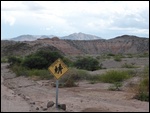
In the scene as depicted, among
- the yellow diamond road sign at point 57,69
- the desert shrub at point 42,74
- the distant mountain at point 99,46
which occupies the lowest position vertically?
the desert shrub at point 42,74

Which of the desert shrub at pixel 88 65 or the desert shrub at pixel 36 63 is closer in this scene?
the desert shrub at pixel 36 63

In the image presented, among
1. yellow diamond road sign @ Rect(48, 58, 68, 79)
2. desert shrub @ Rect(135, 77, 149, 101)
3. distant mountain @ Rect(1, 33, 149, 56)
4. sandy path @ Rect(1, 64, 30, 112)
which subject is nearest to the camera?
sandy path @ Rect(1, 64, 30, 112)

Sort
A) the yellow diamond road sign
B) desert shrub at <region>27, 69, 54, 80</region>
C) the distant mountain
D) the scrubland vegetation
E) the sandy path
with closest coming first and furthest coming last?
the sandy path
the yellow diamond road sign
the scrubland vegetation
desert shrub at <region>27, 69, 54, 80</region>
the distant mountain

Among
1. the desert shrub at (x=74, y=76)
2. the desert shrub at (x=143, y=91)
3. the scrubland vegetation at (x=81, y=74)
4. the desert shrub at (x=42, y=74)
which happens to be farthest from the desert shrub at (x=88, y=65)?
the desert shrub at (x=143, y=91)

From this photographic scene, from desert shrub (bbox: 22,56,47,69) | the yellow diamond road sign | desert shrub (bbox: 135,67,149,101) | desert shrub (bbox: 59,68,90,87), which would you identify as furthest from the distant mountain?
the yellow diamond road sign

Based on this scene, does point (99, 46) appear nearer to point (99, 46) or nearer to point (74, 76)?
point (99, 46)

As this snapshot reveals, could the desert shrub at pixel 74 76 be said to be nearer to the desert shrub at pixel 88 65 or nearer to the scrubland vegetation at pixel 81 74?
the scrubland vegetation at pixel 81 74

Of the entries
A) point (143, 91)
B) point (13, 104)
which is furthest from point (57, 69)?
point (143, 91)

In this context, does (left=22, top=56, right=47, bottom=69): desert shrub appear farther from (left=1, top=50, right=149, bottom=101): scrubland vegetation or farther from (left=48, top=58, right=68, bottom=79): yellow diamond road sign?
(left=48, top=58, right=68, bottom=79): yellow diamond road sign

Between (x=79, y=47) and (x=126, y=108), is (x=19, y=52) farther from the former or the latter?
(x=126, y=108)

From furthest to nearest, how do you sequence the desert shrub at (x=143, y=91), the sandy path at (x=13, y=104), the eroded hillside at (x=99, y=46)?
the eroded hillside at (x=99, y=46)
the desert shrub at (x=143, y=91)
the sandy path at (x=13, y=104)

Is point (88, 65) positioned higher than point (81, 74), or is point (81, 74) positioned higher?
point (88, 65)

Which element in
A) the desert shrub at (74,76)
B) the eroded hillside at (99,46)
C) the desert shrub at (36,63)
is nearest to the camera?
the desert shrub at (74,76)

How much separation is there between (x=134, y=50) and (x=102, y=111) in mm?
128014
